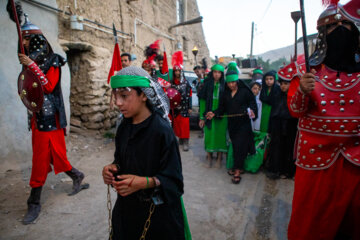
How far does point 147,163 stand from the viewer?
1537 mm

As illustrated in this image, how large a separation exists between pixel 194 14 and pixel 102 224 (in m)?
15.2

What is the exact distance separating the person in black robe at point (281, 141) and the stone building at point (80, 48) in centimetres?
399

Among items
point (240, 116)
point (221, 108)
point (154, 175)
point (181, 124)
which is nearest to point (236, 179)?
point (240, 116)

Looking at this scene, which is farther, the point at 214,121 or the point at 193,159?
the point at 193,159

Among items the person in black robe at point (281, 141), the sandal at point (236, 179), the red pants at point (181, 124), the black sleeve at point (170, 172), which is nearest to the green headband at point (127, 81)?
the black sleeve at point (170, 172)

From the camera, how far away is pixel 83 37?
5.95 metres

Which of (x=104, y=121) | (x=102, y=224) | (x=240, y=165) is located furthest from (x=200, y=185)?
(x=104, y=121)

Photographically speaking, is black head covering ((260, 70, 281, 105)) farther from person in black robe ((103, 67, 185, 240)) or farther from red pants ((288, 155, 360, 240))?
person in black robe ((103, 67, 185, 240))

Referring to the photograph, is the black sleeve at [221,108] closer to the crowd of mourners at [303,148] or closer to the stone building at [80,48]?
the crowd of mourners at [303,148]

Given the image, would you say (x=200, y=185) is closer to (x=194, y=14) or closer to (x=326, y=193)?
(x=326, y=193)

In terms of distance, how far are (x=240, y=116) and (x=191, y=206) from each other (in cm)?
185

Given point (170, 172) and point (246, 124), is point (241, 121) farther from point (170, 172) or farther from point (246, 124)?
point (170, 172)

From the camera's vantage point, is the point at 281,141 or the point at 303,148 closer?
the point at 303,148

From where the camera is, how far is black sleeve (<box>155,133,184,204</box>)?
146 centimetres
